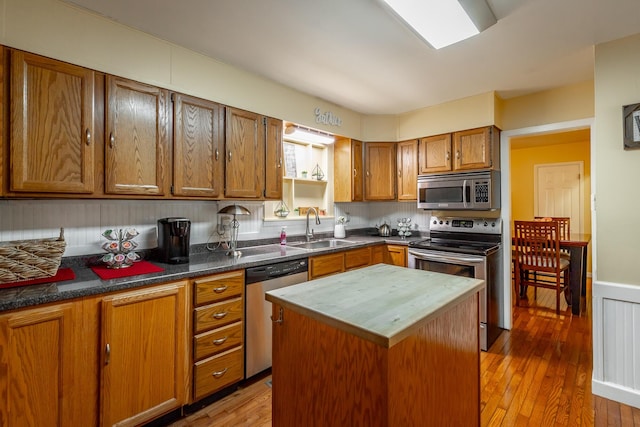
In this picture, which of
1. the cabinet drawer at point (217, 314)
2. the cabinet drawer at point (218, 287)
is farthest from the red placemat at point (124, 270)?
the cabinet drawer at point (217, 314)

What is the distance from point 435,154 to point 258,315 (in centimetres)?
258

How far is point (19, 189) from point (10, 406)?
3.31ft

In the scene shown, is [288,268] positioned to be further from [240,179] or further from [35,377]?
[35,377]

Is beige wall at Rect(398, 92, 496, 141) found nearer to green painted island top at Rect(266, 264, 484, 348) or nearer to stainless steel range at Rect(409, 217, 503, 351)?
stainless steel range at Rect(409, 217, 503, 351)

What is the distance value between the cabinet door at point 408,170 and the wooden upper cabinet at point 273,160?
1647 millimetres

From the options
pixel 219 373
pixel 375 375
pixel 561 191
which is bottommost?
pixel 219 373

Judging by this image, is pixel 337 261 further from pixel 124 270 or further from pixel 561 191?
pixel 561 191

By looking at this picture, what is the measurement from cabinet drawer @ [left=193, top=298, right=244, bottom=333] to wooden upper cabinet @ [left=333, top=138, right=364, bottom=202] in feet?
6.54

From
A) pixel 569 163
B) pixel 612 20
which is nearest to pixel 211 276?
pixel 612 20

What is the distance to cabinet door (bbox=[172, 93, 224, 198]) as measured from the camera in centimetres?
213

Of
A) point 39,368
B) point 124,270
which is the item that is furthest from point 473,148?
point 39,368

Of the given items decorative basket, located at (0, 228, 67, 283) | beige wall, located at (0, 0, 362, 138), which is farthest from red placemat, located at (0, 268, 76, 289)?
beige wall, located at (0, 0, 362, 138)

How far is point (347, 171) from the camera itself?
3.66 m

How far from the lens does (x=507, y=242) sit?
3.22m
